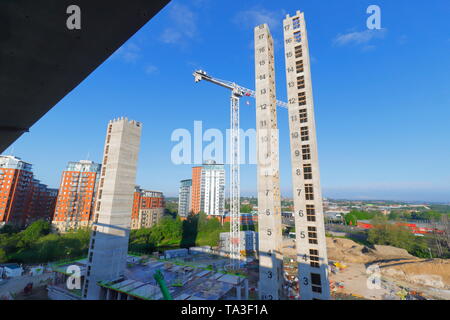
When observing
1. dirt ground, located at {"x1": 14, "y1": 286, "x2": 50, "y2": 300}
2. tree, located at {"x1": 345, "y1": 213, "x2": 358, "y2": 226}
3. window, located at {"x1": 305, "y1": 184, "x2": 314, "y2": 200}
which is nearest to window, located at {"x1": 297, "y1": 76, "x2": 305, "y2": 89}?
window, located at {"x1": 305, "y1": 184, "x2": 314, "y2": 200}

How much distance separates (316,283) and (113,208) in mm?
23947

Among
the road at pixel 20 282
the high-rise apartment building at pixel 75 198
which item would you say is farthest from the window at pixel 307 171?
the high-rise apartment building at pixel 75 198

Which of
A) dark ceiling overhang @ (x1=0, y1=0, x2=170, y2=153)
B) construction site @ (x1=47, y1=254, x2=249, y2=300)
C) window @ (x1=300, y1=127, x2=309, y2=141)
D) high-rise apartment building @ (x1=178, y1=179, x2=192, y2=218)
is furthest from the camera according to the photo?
high-rise apartment building @ (x1=178, y1=179, x2=192, y2=218)

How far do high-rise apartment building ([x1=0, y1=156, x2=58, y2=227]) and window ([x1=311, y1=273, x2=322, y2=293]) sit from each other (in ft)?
243

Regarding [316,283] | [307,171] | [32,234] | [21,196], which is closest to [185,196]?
[21,196]

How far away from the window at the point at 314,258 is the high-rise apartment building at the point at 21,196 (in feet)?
243

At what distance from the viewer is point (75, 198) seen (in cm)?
6034

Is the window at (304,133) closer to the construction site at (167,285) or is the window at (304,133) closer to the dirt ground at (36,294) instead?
the construction site at (167,285)

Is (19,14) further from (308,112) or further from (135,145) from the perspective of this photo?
(135,145)

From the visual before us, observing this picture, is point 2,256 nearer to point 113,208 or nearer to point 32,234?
point 32,234

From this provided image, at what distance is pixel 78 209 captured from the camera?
59.6 meters

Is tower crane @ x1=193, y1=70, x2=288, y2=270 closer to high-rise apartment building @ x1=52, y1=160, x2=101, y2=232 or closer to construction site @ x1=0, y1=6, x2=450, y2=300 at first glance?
construction site @ x1=0, y1=6, x2=450, y2=300

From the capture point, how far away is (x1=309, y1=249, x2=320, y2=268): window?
17.7 m

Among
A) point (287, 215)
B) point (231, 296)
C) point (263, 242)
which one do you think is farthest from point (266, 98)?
point (287, 215)
